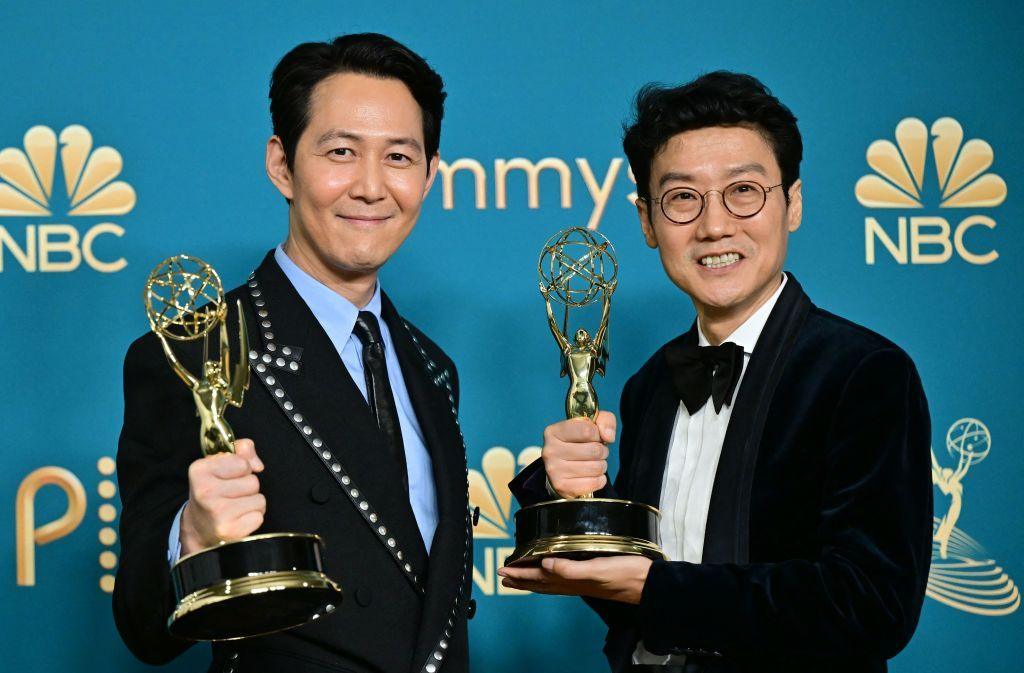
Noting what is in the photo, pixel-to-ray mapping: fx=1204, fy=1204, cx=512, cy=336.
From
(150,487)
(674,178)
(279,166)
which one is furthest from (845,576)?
(279,166)

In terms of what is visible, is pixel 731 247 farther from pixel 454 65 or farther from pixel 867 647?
pixel 454 65

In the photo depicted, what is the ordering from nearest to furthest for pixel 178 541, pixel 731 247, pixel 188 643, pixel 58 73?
pixel 178 541 < pixel 188 643 < pixel 731 247 < pixel 58 73

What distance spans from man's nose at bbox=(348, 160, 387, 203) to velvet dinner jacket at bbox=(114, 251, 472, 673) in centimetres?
22

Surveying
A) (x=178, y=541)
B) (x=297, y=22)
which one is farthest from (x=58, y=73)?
(x=178, y=541)

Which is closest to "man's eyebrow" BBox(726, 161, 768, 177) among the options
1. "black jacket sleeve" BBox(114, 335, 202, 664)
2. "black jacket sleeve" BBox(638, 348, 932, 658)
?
"black jacket sleeve" BBox(638, 348, 932, 658)

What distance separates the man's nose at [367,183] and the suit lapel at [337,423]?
0.74 feet

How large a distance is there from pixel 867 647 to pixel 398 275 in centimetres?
143

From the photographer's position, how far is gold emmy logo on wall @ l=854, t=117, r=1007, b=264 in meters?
2.81

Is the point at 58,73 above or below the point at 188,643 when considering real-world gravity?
above

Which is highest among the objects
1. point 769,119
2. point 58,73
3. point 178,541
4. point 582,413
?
point 58,73

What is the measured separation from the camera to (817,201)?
2.82 m

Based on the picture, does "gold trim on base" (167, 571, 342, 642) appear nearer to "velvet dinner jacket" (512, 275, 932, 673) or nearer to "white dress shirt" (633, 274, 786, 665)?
"velvet dinner jacket" (512, 275, 932, 673)

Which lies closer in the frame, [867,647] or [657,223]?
[867,647]

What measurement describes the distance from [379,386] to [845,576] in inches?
30.4
